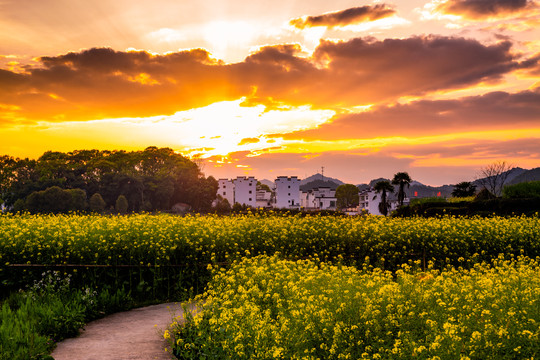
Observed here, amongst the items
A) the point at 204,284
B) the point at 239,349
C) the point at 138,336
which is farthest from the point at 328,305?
the point at 204,284

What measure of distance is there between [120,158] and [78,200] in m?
24.3

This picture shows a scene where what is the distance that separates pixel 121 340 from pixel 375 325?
A: 188 inches

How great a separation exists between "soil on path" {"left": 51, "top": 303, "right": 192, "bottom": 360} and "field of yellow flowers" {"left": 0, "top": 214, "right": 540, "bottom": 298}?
198cm

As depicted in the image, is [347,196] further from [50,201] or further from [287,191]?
[50,201]

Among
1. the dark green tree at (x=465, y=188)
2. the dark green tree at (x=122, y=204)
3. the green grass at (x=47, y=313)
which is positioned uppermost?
the dark green tree at (x=465, y=188)

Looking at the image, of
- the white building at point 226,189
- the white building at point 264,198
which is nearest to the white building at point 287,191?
the white building at point 264,198

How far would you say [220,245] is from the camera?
1302 centimetres

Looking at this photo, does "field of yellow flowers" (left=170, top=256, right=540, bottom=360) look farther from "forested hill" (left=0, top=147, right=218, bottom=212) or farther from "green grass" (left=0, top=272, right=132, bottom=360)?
"forested hill" (left=0, top=147, right=218, bottom=212)

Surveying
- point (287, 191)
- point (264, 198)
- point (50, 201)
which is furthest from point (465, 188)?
point (264, 198)

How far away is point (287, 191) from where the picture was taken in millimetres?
140375

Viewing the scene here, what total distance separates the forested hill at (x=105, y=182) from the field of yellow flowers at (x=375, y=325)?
2536 inches

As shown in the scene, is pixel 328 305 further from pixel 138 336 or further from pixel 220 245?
pixel 220 245

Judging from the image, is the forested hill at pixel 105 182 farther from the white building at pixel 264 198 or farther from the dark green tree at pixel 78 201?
the white building at pixel 264 198

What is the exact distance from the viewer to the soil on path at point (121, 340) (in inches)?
307
